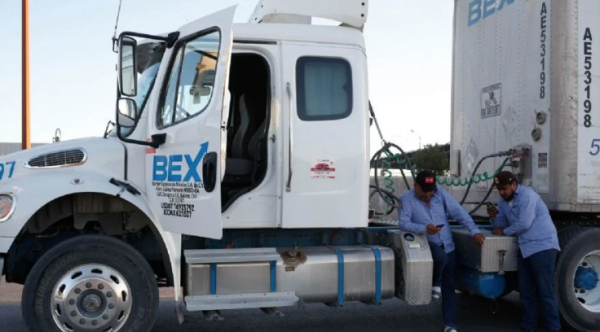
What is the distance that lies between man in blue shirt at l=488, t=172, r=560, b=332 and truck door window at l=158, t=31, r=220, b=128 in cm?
302

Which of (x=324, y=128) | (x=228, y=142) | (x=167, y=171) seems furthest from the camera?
(x=228, y=142)

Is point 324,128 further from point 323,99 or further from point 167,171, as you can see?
point 167,171

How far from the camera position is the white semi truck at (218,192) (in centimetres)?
520

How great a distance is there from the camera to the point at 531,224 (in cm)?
634

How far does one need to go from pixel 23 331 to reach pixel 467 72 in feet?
18.4

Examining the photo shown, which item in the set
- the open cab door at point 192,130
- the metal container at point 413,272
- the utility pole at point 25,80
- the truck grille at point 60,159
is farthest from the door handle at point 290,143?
the utility pole at point 25,80

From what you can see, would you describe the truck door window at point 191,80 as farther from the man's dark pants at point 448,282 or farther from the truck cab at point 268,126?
the man's dark pants at point 448,282

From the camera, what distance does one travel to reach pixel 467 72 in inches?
312

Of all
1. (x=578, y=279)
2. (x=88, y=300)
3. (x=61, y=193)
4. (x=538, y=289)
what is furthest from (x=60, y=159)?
(x=578, y=279)

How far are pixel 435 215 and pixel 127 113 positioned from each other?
121 inches

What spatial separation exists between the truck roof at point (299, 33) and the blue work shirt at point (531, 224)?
7.00 feet

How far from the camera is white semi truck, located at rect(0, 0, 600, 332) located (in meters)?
5.20

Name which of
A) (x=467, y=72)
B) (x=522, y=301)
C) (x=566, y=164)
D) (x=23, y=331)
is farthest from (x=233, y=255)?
(x=467, y=72)

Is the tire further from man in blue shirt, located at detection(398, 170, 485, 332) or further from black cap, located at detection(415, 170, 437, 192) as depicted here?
black cap, located at detection(415, 170, 437, 192)
